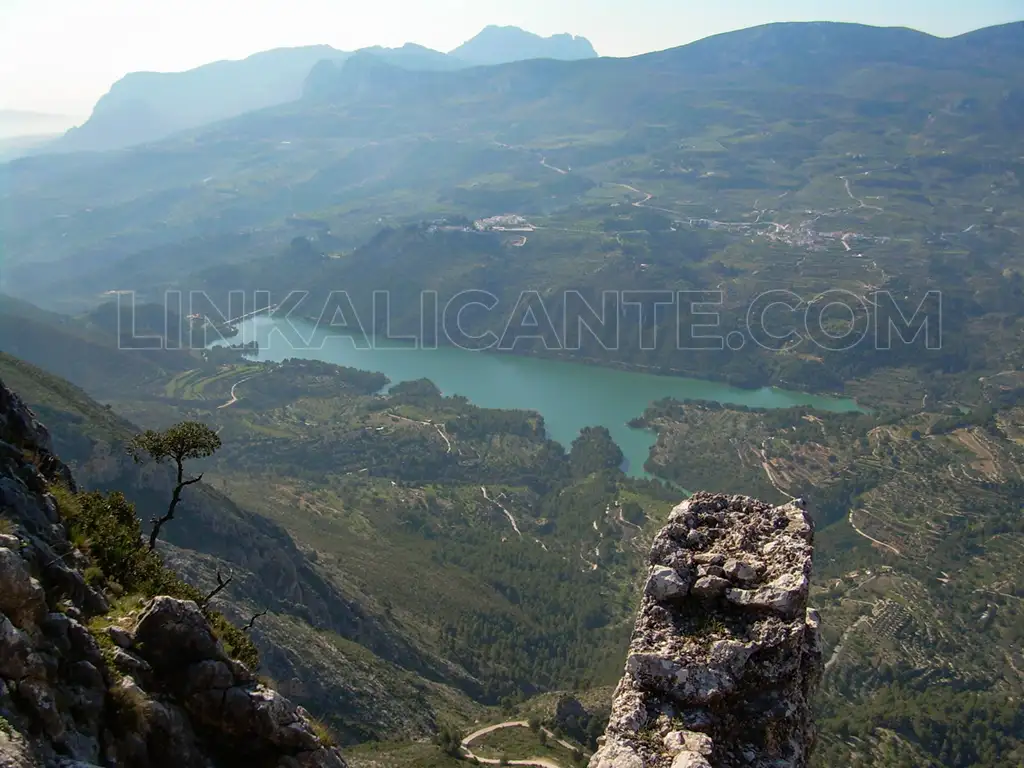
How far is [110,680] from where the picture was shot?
29.0ft

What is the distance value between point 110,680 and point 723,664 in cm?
695

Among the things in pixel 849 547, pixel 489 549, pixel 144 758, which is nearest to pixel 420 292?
pixel 489 549

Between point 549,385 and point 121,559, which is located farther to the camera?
point 549,385

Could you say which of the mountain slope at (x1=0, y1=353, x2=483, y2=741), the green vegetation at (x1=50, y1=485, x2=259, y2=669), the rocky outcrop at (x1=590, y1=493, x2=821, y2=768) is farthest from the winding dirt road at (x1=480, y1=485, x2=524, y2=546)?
the rocky outcrop at (x1=590, y1=493, x2=821, y2=768)

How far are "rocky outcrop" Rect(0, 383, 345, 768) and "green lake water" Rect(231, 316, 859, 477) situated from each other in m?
86.0

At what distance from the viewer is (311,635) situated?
3666 centimetres

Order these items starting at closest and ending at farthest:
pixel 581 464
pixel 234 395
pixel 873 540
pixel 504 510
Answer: pixel 873 540, pixel 504 510, pixel 581 464, pixel 234 395

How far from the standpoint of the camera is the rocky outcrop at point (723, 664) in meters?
8.98

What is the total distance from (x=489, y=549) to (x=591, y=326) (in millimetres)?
77302

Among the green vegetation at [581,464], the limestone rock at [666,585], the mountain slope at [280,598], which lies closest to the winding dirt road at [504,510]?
the green vegetation at [581,464]

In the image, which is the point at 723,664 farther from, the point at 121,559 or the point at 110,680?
the point at 121,559

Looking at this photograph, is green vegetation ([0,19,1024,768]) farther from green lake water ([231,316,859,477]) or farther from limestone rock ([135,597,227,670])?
green lake water ([231,316,859,477])

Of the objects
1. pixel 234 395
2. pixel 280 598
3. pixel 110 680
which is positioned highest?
→ pixel 110 680

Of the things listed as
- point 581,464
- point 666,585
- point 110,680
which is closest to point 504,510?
point 581,464
